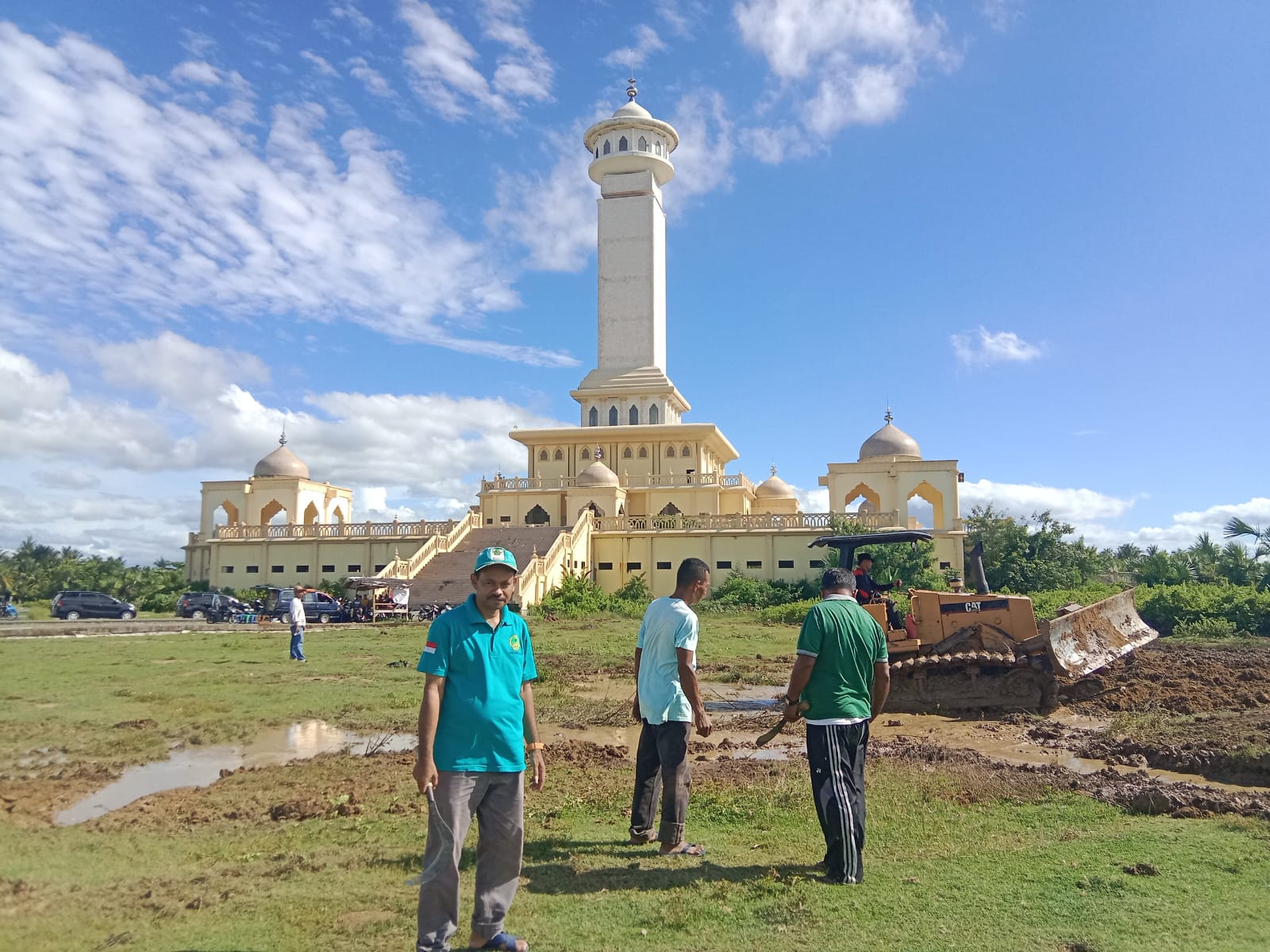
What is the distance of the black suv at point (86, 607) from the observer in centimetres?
3066

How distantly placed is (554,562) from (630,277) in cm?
2011

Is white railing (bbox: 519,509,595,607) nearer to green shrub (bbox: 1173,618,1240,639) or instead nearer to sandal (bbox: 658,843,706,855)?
green shrub (bbox: 1173,618,1240,639)

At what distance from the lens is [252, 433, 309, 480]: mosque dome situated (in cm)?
4294

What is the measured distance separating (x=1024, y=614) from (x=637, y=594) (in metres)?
22.3

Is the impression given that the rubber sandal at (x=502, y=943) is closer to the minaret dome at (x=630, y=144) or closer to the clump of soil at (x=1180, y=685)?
the clump of soil at (x=1180, y=685)

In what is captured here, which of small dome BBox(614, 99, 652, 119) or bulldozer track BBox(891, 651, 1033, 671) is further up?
small dome BBox(614, 99, 652, 119)

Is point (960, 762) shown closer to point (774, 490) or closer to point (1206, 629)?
point (1206, 629)

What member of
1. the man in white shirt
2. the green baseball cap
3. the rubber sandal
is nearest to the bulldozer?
the green baseball cap

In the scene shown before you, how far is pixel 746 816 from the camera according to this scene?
668 cm

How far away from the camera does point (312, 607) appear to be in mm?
29594

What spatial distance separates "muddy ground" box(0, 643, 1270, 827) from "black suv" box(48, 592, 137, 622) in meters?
24.7

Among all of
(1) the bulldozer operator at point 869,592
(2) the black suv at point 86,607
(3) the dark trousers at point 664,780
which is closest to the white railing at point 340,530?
(2) the black suv at point 86,607

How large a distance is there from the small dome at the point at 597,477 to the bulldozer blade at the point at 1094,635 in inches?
1052

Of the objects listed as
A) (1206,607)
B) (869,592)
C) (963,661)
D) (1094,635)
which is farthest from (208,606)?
(1206,607)
